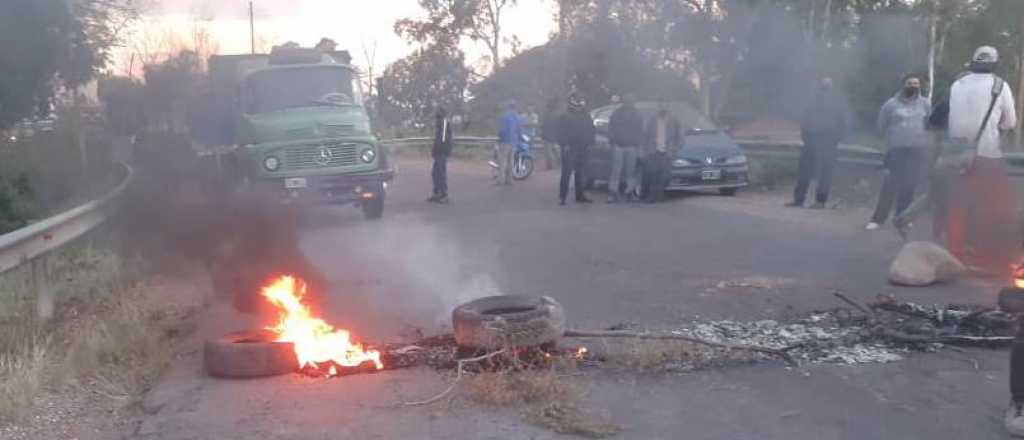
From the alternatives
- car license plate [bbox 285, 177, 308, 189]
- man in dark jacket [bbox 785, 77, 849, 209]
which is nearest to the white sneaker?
man in dark jacket [bbox 785, 77, 849, 209]

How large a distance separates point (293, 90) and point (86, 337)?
895cm

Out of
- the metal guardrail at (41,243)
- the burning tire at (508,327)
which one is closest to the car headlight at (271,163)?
the metal guardrail at (41,243)

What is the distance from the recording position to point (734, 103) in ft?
55.0

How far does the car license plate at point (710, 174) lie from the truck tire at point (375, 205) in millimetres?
5252

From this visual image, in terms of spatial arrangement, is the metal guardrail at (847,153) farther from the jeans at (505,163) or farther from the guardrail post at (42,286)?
the guardrail post at (42,286)

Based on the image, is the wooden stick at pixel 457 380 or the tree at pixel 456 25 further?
the tree at pixel 456 25

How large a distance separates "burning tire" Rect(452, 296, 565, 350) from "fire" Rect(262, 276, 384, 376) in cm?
58

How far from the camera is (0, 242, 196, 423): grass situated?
6402 millimetres

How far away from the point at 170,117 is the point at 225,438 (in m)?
25.1

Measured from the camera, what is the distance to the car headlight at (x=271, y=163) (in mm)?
14773

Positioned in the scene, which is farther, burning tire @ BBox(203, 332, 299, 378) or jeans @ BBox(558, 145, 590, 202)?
jeans @ BBox(558, 145, 590, 202)

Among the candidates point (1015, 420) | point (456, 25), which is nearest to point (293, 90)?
point (1015, 420)

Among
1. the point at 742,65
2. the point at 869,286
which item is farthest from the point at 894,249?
the point at 742,65

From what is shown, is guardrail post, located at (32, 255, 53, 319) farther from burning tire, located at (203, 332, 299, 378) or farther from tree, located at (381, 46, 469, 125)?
tree, located at (381, 46, 469, 125)
